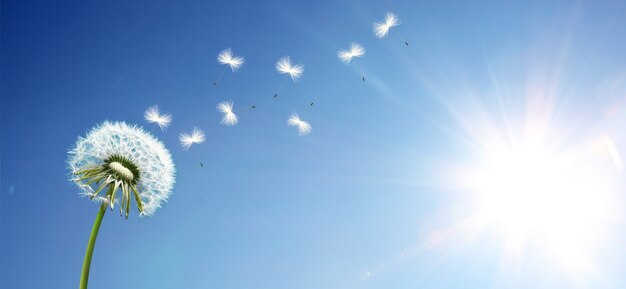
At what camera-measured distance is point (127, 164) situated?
13.4m

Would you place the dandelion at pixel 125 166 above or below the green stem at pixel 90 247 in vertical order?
above

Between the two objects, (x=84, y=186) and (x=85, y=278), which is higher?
(x=84, y=186)

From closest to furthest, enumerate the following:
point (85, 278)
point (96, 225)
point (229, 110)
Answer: point (85, 278) < point (96, 225) < point (229, 110)

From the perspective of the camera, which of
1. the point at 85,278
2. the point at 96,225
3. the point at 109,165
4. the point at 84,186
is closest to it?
the point at 85,278

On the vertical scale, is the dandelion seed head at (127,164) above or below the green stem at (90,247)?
above

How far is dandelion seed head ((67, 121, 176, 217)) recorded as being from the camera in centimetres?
1284

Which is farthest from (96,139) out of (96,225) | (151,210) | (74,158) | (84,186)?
(96,225)

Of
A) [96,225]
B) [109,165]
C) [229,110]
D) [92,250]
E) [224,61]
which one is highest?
[224,61]

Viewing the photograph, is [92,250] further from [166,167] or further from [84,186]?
[166,167]

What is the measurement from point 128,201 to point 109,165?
1293 millimetres

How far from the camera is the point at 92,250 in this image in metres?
9.94

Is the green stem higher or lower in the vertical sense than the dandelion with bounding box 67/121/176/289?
lower

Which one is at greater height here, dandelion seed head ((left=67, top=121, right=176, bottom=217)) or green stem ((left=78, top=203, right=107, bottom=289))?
dandelion seed head ((left=67, top=121, right=176, bottom=217))

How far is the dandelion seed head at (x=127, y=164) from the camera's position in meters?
12.8
